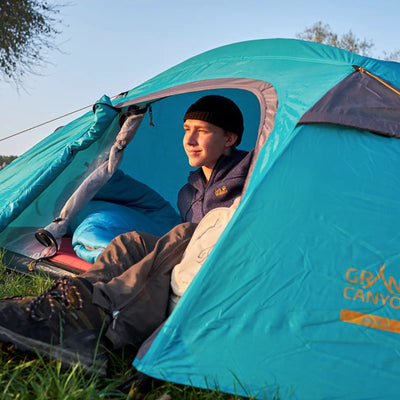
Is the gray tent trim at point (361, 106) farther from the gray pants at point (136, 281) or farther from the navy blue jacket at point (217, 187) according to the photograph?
the gray pants at point (136, 281)

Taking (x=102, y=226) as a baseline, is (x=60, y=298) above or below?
above

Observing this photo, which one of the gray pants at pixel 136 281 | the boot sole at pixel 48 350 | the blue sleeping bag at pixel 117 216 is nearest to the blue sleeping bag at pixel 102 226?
the blue sleeping bag at pixel 117 216

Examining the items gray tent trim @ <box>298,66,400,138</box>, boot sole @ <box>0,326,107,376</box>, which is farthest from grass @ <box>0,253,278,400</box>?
gray tent trim @ <box>298,66,400,138</box>

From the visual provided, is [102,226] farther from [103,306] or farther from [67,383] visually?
[67,383]

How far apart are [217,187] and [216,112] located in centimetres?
42

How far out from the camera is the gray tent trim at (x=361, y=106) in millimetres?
2145

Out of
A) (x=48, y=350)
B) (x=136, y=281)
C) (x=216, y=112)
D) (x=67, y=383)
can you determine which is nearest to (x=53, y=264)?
(x=216, y=112)

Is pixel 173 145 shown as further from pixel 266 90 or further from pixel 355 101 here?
pixel 355 101

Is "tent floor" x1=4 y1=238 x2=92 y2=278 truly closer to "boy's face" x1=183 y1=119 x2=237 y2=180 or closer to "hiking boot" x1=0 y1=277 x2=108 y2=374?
"boy's face" x1=183 y1=119 x2=237 y2=180

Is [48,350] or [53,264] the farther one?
[53,264]

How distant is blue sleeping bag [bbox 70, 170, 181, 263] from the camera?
3139 mm

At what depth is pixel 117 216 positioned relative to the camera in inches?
137

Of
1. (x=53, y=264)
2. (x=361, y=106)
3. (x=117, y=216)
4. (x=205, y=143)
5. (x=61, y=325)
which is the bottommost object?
(x=53, y=264)

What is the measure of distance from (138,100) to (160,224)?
94cm
